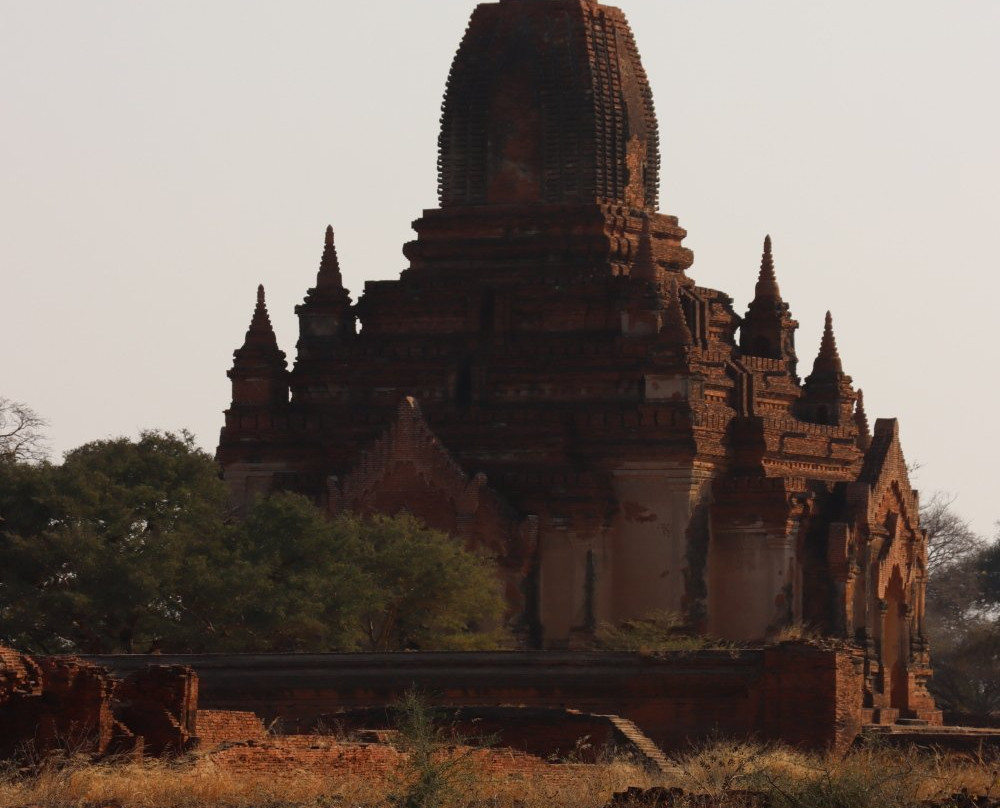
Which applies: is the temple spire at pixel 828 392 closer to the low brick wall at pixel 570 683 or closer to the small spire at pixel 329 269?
the small spire at pixel 329 269

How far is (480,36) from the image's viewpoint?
40594 millimetres

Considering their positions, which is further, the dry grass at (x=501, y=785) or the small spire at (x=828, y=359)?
the small spire at (x=828, y=359)

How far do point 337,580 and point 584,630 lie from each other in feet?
16.0

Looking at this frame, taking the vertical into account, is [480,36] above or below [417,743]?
above

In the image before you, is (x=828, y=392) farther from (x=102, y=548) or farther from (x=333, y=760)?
(x=333, y=760)

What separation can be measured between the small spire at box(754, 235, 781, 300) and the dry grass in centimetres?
2031

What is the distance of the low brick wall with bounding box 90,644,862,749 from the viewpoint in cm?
2717

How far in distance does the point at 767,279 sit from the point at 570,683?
48.8ft

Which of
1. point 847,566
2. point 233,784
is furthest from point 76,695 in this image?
point 847,566

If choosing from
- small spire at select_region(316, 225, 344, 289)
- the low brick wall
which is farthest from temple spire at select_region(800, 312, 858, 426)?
the low brick wall

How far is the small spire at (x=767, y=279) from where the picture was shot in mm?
42094

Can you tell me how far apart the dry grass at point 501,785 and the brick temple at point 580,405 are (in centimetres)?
1436

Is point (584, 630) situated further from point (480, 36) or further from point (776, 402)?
point (480, 36)

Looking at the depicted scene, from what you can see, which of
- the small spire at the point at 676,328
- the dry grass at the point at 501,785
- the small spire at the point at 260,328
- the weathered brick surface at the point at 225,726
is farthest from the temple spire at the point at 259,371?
the dry grass at the point at 501,785
